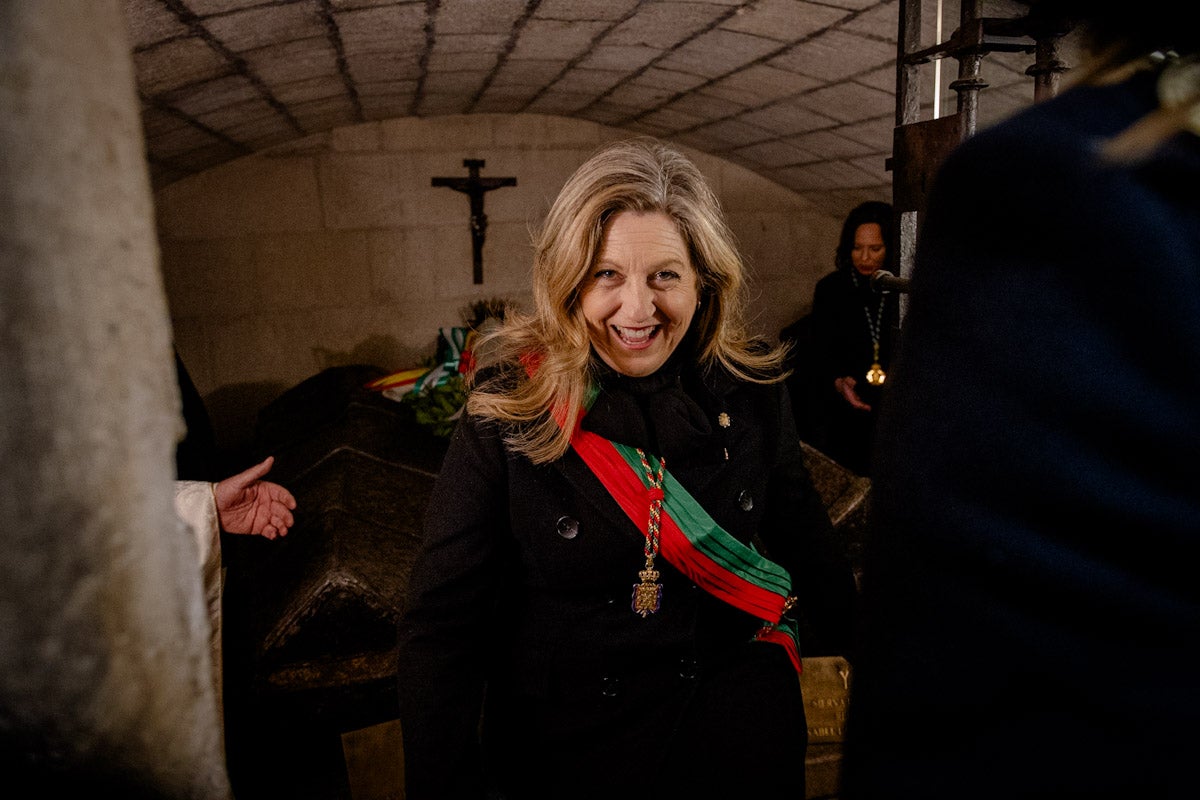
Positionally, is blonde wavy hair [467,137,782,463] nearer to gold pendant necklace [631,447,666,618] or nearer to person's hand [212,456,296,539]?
gold pendant necklace [631,447,666,618]

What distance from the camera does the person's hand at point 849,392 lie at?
4.15 m

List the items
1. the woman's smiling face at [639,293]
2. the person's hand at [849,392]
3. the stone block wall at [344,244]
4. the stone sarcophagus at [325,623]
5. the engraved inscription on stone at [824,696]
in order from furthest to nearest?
the stone block wall at [344,244] < the person's hand at [849,392] < the stone sarcophagus at [325,623] < the engraved inscription on stone at [824,696] < the woman's smiling face at [639,293]

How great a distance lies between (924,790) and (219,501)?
206 cm

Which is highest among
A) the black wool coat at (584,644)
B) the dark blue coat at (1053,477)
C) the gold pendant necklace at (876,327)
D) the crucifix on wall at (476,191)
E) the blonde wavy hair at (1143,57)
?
the crucifix on wall at (476,191)

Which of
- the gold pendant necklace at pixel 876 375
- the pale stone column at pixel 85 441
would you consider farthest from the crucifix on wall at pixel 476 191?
the pale stone column at pixel 85 441

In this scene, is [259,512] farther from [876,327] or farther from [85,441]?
[876,327]

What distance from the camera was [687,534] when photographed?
4.67 feet

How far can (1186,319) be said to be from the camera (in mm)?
401

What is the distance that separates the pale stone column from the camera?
416 mm

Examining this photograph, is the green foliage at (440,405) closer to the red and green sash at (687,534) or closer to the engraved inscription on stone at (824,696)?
the engraved inscription on stone at (824,696)

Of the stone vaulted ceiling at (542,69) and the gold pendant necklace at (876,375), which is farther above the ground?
the stone vaulted ceiling at (542,69)

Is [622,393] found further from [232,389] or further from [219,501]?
[232,389]

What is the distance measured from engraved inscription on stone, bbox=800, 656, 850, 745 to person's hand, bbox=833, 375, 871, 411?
221 cm

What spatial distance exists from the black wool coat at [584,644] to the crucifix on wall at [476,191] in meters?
5.04
